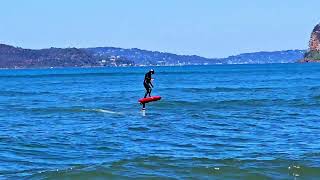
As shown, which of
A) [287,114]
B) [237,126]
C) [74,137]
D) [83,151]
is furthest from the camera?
[287,114]

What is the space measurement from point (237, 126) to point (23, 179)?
12311 mm

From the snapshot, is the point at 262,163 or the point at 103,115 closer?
the point at 262,163

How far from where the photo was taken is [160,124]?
25672mm

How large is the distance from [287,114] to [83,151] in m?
14.5

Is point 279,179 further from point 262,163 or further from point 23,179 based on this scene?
point 23,179

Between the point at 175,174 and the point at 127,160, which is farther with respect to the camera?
the point at 127,160

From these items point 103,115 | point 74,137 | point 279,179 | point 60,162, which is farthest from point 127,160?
point 103,115

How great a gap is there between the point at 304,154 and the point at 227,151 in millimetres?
2139

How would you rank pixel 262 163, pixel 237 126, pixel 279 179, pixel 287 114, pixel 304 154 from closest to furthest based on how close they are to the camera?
pixel 279 179 → pixel 262 163 → pixel 304 154 → pixel 237 126 → pixel 287 114

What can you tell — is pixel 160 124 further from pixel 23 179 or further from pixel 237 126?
pixel 23 179

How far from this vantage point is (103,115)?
3091 centimetres

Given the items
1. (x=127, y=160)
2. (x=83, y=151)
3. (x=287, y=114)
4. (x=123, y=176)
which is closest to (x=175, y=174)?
(x=123, y=176)

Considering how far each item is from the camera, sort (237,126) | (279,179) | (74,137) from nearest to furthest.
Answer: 1. (279,179)
2. (74,137)
3. (237,126)

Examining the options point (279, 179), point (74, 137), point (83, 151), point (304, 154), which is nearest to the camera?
point (279, 179)
